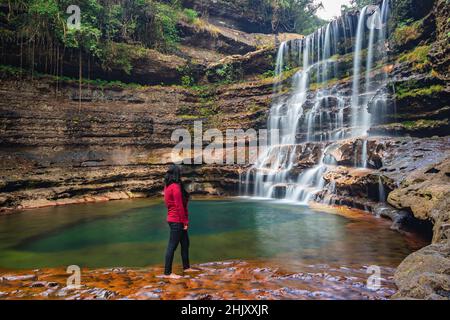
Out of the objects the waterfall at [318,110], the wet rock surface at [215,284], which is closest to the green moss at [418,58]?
the waterfall at [318,110]

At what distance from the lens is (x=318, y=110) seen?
1778 centimetres

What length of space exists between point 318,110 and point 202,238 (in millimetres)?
12133

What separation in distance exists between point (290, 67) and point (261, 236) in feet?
60.4

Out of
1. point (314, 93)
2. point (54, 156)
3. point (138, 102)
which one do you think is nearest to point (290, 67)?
point (314, 93)

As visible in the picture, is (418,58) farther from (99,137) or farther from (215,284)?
(99,137)

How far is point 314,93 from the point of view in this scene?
63.8 feet

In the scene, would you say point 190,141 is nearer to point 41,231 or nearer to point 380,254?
point 41,231

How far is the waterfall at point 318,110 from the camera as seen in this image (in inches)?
607

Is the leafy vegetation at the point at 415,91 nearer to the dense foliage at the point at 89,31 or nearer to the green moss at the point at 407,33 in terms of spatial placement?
the green moss at the point at 407,33

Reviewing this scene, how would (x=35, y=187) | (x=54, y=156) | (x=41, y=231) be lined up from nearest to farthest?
(x=41, y=231)
(x=35, y=187)
(x=54, y=156)

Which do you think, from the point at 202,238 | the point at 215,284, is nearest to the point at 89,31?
the point at 202,238

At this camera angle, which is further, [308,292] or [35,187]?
[35,187]

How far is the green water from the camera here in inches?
251

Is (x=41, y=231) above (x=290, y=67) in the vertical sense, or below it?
below
